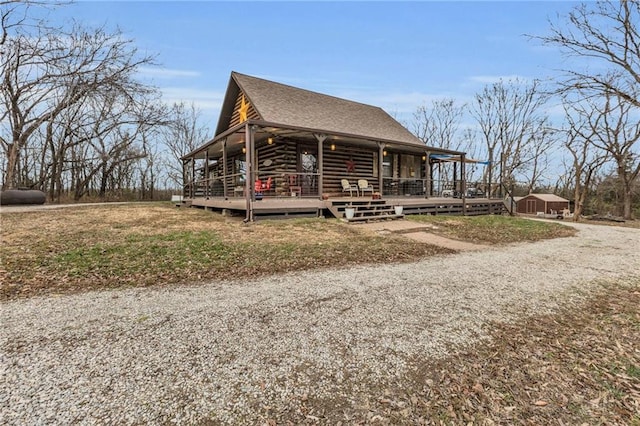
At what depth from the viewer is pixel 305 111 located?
14.1 m

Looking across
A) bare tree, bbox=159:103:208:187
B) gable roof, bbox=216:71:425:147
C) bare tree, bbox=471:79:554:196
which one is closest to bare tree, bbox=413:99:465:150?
bare tree, bbox=471:79:554:196

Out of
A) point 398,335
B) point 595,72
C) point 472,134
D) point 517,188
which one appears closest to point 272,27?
point 595,72

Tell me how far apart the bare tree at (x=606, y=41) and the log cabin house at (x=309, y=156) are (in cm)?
579

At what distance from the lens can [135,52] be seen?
17719 mm

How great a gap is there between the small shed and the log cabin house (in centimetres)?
1655

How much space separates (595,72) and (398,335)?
12.8 metres

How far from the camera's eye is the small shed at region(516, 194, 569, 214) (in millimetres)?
28703

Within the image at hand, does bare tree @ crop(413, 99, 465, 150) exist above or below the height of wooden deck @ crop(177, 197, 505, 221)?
above

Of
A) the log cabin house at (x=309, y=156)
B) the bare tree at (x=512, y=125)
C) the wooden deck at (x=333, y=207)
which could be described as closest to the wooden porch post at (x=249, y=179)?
the log cabin house at (x=309, y=156)

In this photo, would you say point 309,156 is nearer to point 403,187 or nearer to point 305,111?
point 305,111

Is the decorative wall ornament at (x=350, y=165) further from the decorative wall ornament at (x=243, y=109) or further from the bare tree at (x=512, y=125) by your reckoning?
the bare tree at (x=512, y=125)

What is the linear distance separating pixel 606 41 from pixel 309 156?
12.0 meters

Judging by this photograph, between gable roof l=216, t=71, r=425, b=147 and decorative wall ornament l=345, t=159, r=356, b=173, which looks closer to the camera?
gable roof l=216, t=71, r=425, b=147

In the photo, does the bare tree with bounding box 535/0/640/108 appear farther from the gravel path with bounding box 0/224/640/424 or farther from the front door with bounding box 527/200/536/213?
the front door with bounding box 527/200/536/213
